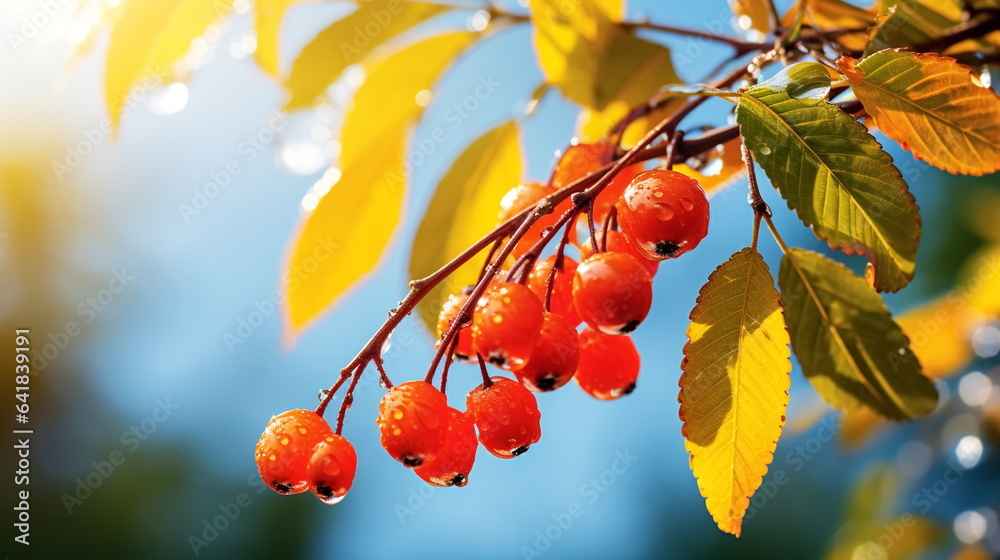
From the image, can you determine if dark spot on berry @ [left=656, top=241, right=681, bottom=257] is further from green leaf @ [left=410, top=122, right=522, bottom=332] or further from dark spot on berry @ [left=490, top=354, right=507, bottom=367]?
green leaf @ [left=410, top=122, right=522, bottom=332]

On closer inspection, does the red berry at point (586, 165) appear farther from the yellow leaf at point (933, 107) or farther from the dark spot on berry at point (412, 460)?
the dark spot on berry at point (412, 460)

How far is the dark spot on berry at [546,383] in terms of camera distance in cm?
71

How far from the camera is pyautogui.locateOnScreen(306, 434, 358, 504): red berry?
71 cm

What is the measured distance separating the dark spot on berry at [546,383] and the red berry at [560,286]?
0.08 meters

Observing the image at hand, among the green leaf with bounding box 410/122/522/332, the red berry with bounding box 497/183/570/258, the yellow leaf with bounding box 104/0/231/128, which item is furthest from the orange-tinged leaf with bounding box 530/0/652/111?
the yellow leaf with bounding box 104/0/231/128

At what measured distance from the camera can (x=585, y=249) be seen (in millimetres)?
762

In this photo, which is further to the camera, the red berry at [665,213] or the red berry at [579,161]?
the red berry at [579,161]

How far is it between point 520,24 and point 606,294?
81cm

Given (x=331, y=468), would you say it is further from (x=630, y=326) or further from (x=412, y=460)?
(x=630, y=326)

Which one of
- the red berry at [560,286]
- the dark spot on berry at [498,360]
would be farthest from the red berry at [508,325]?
the red berry at [560,286]

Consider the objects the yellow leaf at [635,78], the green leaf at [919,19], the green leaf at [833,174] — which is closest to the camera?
the green leaf at [833,174]

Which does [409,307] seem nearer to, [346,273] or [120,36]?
[346,273]

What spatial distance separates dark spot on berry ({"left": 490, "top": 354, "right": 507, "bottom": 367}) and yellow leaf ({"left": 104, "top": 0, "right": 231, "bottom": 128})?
30.2 inches

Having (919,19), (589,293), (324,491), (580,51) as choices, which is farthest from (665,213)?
(919,19)
